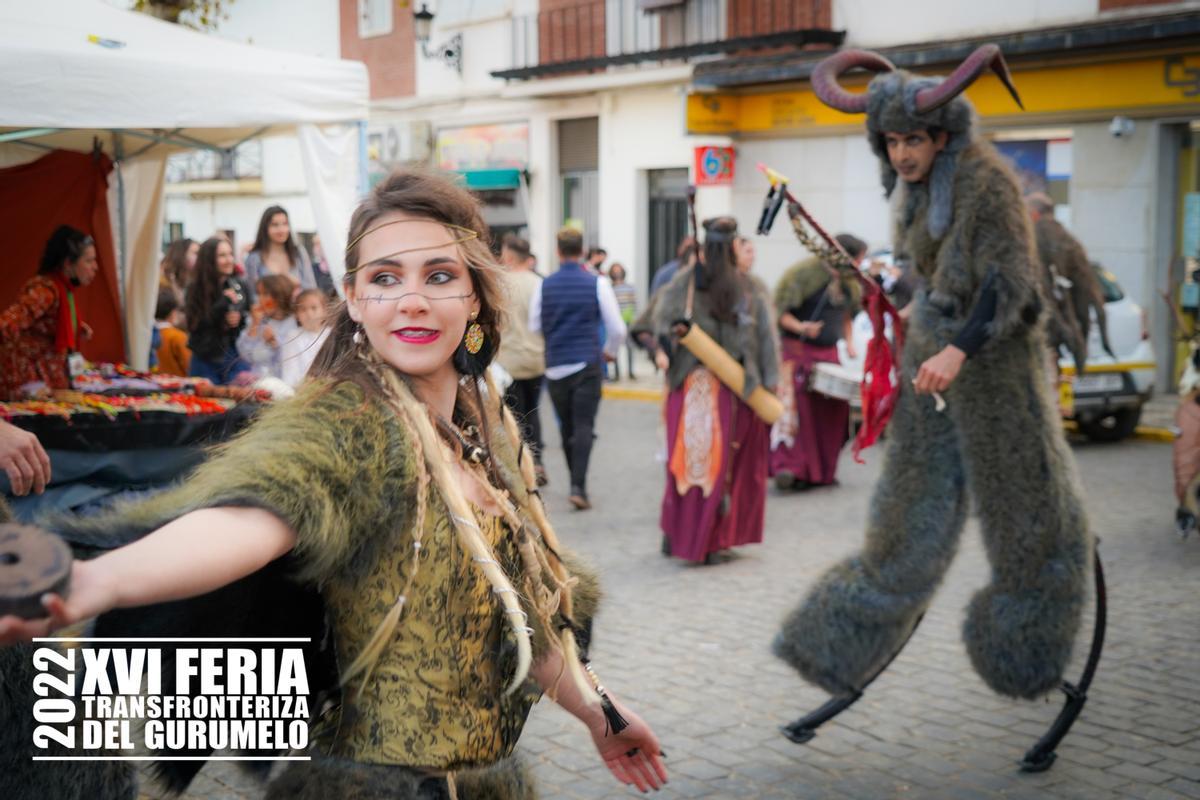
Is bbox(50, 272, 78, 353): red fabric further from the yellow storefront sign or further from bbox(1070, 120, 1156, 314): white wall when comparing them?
bbox(1070, 120, 1156, 314): white wall

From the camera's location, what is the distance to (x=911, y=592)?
4.54 metres

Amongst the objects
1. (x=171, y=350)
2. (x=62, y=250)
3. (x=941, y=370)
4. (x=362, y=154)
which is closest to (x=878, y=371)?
(x=941, y=370)

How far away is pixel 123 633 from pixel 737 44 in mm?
20125

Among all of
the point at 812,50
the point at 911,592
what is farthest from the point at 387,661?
the point at 812,50

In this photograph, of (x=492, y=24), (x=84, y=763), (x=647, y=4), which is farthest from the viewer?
(x=492, y=24)

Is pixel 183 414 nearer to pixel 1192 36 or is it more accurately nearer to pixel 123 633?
pixel 123 633

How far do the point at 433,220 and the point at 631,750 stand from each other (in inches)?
40.5

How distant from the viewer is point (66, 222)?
326 inches

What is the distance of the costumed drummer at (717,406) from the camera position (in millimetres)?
8156

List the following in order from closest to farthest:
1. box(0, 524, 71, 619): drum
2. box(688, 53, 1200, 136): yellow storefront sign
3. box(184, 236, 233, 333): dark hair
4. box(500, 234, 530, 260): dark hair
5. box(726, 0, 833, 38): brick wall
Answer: box(0, 524, 71, 619): drum
box(184, 236, 233, 333): dark hair
box(500, 234, 530, 260): dark hair
box(688, 53, 1200, 136): yellow storefront sign
box(726, 0, 833, 38): brick wall

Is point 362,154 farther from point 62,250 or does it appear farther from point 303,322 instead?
point 62,250

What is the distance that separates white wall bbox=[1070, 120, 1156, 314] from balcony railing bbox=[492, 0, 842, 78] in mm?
4851

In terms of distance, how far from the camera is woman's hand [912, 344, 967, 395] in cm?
439

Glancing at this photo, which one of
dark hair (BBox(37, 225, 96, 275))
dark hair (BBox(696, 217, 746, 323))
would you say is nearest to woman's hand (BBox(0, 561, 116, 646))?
dark hair (BBox(37, 225, 96, 275))
